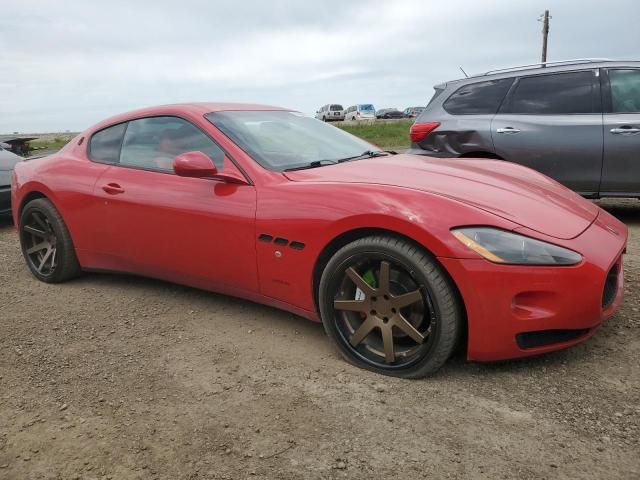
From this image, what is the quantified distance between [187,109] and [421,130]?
10.0 feet

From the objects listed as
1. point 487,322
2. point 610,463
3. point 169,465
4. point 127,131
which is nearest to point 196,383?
point 169,465

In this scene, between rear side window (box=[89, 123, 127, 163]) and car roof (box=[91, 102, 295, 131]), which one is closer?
car roof (box=[91, 102, 295, 131])

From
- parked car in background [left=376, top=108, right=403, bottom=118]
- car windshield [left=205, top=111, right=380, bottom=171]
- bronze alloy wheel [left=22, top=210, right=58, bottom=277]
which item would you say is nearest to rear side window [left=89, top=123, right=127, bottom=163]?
bronze alloy wheel [left=22, top=210, right=58, bottom=277]

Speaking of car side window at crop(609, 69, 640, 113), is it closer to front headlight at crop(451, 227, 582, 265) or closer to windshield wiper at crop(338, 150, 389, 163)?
windshield wiper at crop(338, 150, 389, 163)

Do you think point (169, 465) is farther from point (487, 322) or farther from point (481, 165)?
point (481, 165)

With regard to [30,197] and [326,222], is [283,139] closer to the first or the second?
[326,222]

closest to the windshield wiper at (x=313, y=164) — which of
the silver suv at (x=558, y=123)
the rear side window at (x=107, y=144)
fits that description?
the rear side window at (x=107, y=144)

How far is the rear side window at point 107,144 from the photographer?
3.99 meters

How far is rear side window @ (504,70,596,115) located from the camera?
17.8 ft

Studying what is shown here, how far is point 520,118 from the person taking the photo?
5.57 metres

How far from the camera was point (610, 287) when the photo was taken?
8.80 ft

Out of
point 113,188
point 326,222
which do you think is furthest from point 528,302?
point 113,188

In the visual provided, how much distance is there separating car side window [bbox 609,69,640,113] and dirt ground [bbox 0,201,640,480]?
256 centimetres

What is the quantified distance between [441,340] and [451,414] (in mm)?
324
